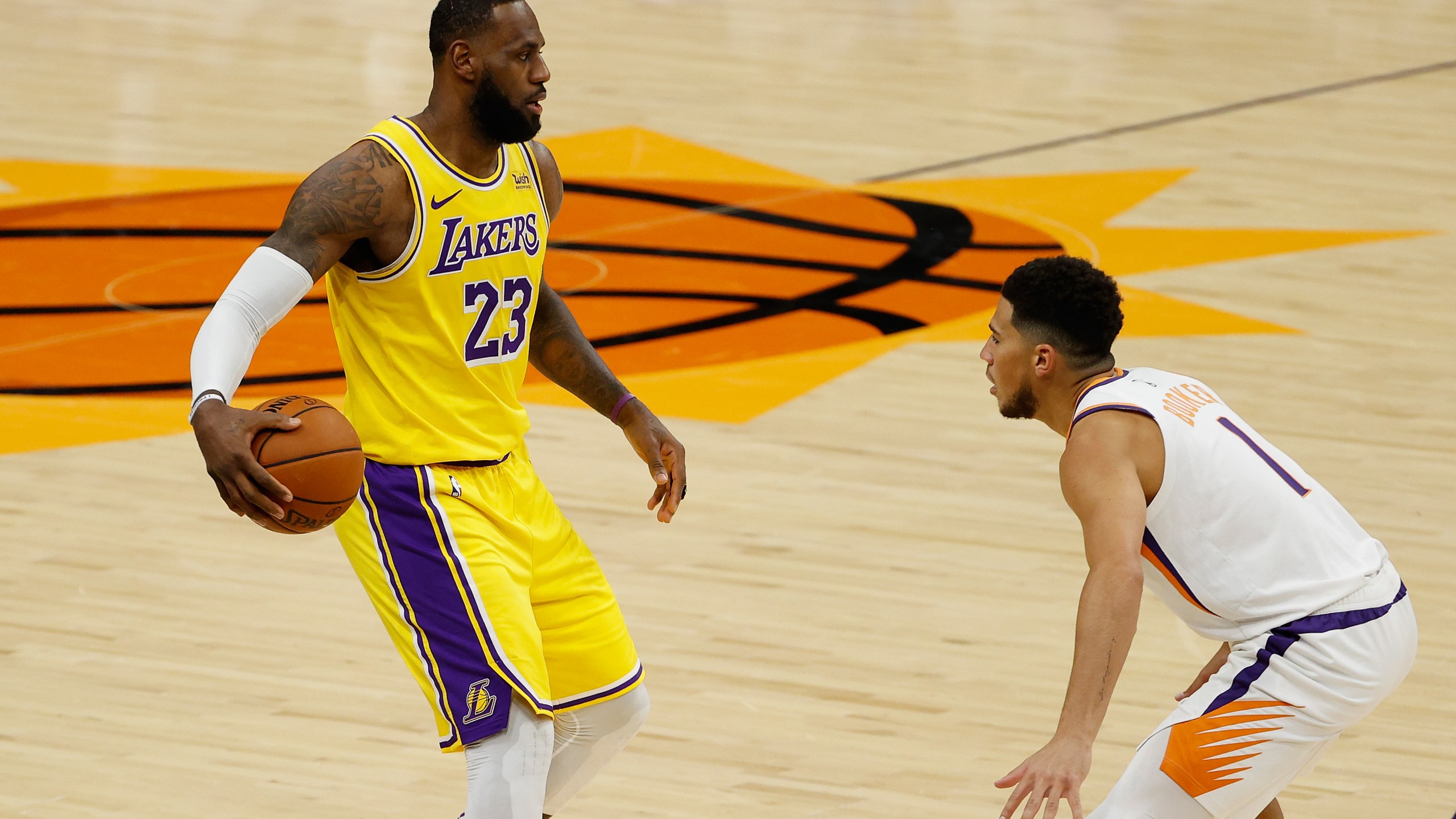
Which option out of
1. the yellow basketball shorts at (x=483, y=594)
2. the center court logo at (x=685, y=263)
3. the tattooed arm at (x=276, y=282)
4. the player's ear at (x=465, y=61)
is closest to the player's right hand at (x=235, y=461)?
the tattooed arm at (x=276, y=282)

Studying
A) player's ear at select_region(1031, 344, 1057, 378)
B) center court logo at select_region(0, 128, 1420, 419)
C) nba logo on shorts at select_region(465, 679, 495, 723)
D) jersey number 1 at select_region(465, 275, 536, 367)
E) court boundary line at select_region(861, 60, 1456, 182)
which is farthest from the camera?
court boundary line at select_region(861, 60, 1456, 182)

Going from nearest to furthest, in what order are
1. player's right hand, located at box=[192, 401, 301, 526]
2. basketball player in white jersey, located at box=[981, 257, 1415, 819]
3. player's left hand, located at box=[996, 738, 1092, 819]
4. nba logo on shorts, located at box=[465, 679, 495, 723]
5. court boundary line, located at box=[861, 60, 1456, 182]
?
player's left hand, located at box=[996, 738, 1092, 819], player's right hand, located at box=[192, 401, 301, 526], basketball player in white jersey, located at box=[981, 257, 1415, 819], nba logo on shorts, located at box=[465, 679, 495, 723], court boundary line, located at box=[861, 60, 1456, 182]

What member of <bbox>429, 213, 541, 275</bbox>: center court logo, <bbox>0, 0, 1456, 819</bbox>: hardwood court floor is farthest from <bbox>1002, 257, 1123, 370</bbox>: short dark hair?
<bbox>0, 0, 1456, 819</bbox>: hardwood court floor

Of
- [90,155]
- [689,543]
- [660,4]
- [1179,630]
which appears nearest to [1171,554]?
[1179,630]

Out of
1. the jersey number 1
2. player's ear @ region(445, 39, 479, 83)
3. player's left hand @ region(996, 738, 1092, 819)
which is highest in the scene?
player's ear @ region(445, 39, 479, 83)

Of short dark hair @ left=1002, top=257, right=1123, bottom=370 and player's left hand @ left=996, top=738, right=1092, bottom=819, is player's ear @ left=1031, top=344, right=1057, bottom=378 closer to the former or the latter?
short dark hair @ left=1002, top=257, right=1123, bottom=370

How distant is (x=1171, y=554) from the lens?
3301 millimetres

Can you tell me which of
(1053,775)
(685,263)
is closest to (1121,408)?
(1053,775)

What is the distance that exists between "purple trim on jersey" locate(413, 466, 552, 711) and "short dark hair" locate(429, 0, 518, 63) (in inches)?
31.1

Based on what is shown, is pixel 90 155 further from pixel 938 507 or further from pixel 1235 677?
pixel 1235 677

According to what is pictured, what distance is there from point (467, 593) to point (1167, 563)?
1.23 meters

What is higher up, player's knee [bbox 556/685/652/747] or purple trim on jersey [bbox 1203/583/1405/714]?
purple trim on jersey [bbox 1203/583/1405/714]

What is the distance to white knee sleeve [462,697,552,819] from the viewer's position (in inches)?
138

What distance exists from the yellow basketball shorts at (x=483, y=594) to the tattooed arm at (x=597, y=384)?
1.09 ft
